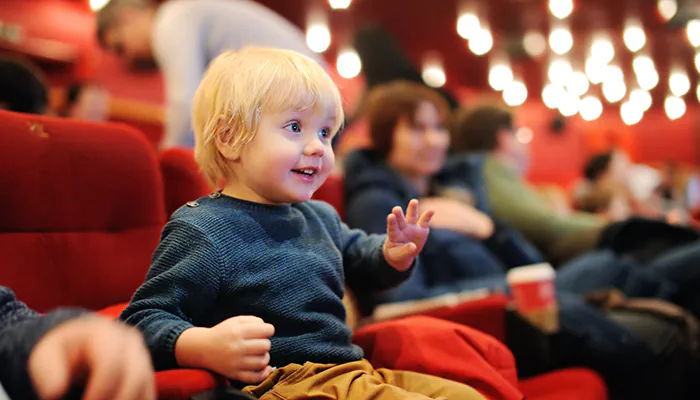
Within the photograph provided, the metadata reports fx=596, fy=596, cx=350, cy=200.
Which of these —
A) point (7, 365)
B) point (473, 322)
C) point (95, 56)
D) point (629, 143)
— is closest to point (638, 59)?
point (629, 143)

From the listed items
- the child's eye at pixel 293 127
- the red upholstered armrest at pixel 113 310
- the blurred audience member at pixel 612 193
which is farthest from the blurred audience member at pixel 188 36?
the blurred audience member at pixel 612 193

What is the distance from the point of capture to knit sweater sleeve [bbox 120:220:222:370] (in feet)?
2.66

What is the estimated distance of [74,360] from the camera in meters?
0.59

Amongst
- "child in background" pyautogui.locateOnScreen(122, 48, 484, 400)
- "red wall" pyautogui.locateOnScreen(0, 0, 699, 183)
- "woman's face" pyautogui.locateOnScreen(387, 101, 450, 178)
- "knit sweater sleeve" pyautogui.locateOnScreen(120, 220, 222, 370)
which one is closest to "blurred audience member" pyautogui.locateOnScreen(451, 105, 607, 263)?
"woman's face" pyautogui.locateOnScreen(387, 101, 450, 178)

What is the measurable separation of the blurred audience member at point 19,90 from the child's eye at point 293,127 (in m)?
1.11

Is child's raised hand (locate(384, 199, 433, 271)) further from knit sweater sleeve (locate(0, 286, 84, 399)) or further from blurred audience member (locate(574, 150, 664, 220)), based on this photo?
blurred audience member (locate(574, 150, 664, 220))

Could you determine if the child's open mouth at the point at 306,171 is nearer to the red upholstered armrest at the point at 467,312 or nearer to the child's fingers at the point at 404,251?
the child's fingers at the point at 404,251

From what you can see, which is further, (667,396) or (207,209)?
(667,396)

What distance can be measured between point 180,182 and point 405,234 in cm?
55

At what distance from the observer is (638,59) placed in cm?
961

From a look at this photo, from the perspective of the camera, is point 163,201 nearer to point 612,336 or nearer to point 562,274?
point 612,336

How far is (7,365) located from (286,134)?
512 millimetres

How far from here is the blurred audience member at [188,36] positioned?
1846 millimetres

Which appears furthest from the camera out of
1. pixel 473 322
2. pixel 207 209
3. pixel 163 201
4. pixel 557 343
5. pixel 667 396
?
pixel 667 396
